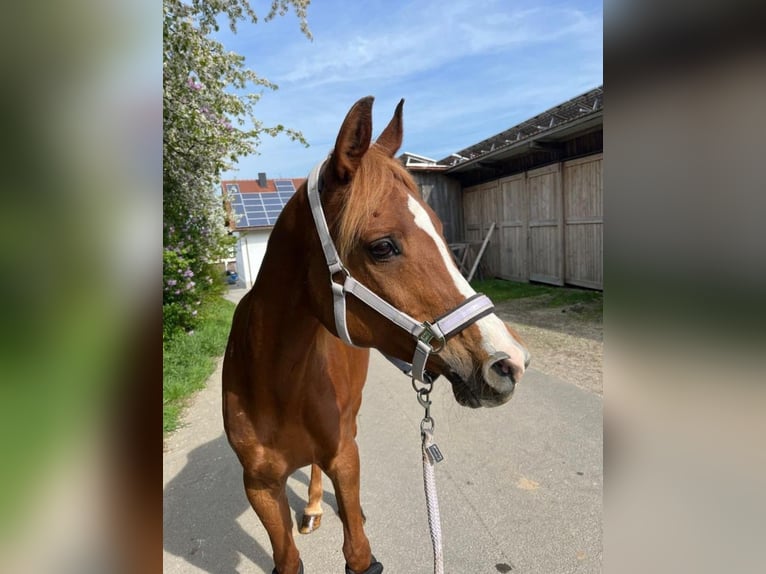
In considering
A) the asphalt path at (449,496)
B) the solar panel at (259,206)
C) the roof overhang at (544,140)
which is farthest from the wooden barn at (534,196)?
the solar panel at (259,206)

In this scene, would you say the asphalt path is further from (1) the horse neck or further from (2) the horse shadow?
(1) the horse neck

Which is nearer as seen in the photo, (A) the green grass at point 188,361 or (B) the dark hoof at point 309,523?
(B) the dark hoof at point 309,523

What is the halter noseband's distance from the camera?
1175mm

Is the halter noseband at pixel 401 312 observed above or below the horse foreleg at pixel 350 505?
above

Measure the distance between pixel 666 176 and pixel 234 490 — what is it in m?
3.36

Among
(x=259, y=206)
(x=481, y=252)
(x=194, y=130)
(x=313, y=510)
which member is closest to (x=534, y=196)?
(x=481, y=252)

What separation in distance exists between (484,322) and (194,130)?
460 cm

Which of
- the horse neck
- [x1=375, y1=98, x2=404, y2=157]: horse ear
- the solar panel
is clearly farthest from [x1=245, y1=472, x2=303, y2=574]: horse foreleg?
the solar panel

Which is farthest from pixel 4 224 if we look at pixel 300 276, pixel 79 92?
pixel 300 276

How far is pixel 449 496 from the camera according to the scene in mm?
2812

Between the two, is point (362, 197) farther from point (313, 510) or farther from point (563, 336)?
point (563, 336)

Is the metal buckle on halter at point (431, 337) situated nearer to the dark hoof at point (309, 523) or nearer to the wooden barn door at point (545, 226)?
the dark hoof at point (309, 523)

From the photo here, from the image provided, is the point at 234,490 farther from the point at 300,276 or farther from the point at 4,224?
the point at 4,224

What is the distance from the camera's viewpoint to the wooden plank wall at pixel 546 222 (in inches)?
340
